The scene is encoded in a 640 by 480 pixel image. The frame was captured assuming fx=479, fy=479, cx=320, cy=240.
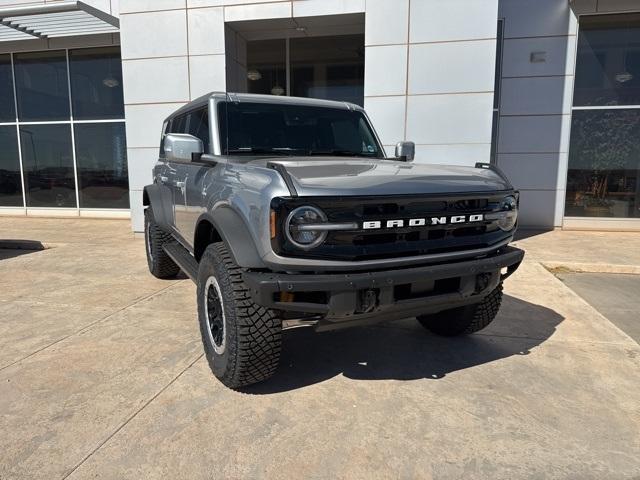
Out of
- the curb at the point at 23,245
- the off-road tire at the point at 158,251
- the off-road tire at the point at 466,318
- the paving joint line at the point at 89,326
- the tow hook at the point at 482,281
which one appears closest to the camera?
the tow hook at the point at 482,281

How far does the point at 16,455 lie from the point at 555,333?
13.2 ft

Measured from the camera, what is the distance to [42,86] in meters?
12.8

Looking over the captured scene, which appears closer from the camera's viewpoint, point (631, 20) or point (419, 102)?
point (419, 102)

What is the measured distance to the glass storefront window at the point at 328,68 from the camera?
35.0ft

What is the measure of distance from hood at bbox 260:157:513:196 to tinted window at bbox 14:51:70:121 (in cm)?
1198

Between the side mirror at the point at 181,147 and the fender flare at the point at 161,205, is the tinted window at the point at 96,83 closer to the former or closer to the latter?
the fender flare at the point at 161,205

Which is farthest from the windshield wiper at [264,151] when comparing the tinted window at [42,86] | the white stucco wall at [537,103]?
the tinted window at [42,86]

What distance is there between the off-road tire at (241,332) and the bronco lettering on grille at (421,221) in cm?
79

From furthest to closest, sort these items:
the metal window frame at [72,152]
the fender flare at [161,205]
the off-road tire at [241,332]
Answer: the metal window frame at [72,152] < the fender flare at [161,205] < the off-road tire at [241,332]

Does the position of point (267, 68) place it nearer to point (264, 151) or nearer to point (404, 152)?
point (404, 152)

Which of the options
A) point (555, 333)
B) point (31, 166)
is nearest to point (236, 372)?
point (555, 333)

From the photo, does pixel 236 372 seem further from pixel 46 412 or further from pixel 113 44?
pixel 113 44

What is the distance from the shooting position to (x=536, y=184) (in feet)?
34.6

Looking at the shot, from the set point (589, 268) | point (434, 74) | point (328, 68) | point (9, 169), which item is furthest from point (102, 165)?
point (589, 268)
